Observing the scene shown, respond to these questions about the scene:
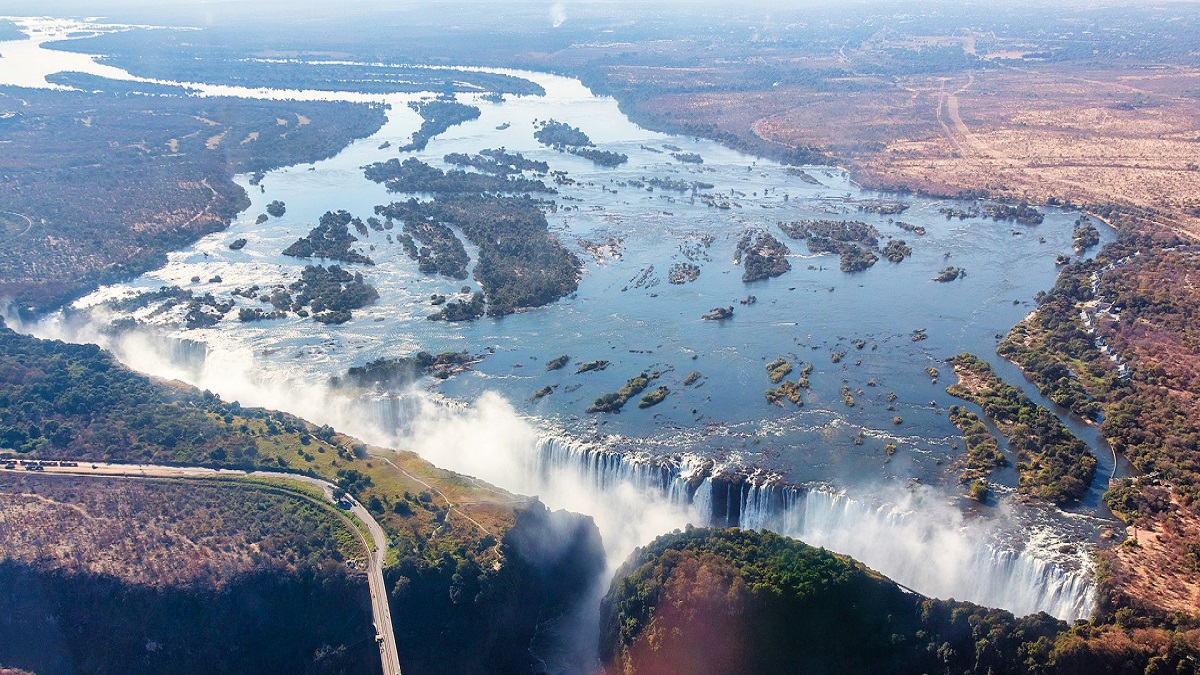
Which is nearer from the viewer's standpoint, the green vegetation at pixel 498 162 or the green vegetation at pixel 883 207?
the green vegetation at pixel 883 207

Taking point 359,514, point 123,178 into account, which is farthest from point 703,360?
point 123,178

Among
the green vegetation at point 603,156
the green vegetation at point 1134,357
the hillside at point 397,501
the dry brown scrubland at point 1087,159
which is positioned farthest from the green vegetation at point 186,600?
the green vegetation at point 603,156

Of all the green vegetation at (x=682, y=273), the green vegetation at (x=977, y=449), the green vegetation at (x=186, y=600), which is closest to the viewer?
the green vegetation at (x=186, y=600)

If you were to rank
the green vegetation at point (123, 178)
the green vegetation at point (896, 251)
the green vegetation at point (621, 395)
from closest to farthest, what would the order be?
the green vegetation at point (621, 395) → the green vegetation at point (896, 251) → the green vegetation at point (123, 178)

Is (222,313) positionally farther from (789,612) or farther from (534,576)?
(789,612)

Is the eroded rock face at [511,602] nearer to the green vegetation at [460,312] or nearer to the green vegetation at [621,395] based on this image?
the green vegetation at [621,395]

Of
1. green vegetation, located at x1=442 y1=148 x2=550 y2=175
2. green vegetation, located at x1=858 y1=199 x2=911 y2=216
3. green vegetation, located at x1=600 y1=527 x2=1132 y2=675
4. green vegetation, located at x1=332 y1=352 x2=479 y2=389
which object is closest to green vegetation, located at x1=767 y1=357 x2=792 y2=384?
green vegetation, located at x1=600 y1=527 x2=1132 y2=675

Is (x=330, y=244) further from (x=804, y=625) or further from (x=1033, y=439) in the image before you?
(x=1033, y=439)
